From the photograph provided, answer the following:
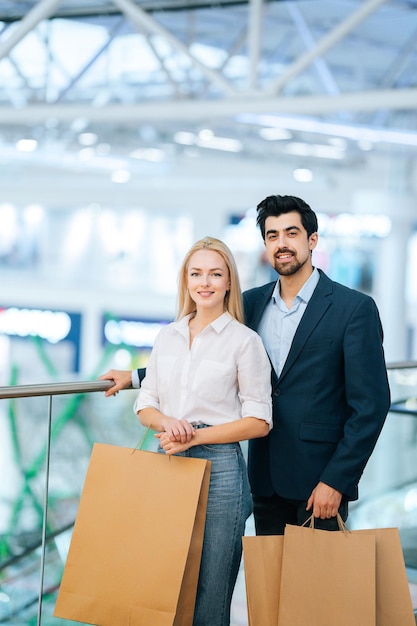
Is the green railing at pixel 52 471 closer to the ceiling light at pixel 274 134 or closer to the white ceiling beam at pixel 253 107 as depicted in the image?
the white ceiling beam at pixel 253 107

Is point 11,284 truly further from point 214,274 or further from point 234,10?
point 214,274

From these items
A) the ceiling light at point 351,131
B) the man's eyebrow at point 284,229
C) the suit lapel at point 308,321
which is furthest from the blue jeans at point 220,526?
the ceiling light at point 351,131

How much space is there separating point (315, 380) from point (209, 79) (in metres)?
10.1

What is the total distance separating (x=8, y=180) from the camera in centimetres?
2620

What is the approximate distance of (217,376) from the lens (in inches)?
119

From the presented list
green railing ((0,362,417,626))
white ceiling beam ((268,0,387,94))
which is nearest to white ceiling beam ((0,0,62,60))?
white ceiling beam ((268,0,387,94))

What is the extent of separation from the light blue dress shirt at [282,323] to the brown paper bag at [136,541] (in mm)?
469

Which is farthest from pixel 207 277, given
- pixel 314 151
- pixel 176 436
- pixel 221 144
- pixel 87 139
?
pixel 87 139

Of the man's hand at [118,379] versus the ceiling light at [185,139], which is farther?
the ceiling light at [185,139]

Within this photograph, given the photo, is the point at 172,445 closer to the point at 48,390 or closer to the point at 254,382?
the point at 254,382

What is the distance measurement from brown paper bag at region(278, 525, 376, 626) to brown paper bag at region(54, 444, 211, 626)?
30 cm

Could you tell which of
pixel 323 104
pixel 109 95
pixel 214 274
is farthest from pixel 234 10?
pixel 214 274

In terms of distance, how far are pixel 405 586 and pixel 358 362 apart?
704mm

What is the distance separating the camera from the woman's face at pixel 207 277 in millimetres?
3043
